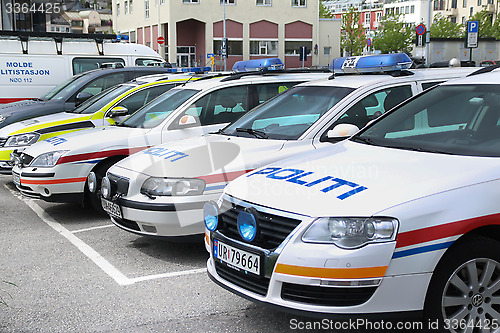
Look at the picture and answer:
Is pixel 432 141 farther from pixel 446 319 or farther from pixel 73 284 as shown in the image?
pixel 73 284

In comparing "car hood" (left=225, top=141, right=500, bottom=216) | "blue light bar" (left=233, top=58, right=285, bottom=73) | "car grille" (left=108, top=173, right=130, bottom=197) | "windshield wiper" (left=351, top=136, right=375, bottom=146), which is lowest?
"car grille" (left=108, top=173, right=130, bottom=197)

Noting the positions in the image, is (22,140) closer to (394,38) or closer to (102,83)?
(102,83)

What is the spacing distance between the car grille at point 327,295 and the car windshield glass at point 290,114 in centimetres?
235

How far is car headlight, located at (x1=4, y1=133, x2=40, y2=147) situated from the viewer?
8.66 metres

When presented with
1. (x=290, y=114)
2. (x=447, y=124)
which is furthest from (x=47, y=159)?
(x=447, y=124)

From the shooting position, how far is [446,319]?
329 centimetres

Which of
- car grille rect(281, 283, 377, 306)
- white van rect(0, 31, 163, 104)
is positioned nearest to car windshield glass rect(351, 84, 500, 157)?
car grille rect(281, 283, 377, 306)

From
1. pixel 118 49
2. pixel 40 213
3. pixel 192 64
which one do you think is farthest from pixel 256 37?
pixel 40 213

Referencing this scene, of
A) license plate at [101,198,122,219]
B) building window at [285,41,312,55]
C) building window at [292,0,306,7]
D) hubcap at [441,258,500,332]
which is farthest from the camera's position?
building window at [285,41,312,55]

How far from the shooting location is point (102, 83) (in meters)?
10.7

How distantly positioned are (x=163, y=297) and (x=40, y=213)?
374 centimetres

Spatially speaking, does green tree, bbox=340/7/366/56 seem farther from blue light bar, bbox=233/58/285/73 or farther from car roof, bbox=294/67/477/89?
car roof, bbox=294/67/477/89

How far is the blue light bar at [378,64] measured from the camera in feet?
21.4

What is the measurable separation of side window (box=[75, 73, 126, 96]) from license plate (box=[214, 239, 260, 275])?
23.9ft
